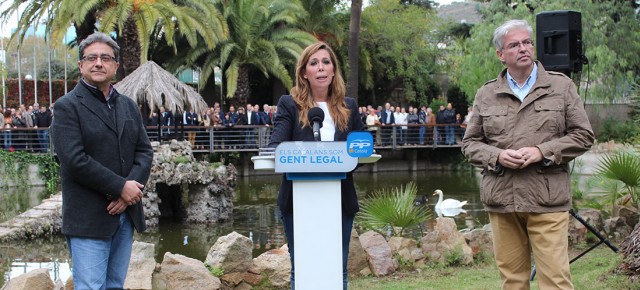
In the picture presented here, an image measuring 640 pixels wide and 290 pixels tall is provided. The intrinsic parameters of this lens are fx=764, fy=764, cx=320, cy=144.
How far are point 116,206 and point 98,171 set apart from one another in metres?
0.21

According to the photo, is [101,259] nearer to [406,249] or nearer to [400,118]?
[406,249]

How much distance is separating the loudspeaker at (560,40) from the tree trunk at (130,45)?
664 inches

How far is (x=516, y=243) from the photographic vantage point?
4.04 meters

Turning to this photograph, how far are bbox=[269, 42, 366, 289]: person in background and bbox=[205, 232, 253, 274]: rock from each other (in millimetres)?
2993

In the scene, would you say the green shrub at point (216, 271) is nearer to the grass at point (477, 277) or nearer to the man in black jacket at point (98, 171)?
the grass at point (477, 277)

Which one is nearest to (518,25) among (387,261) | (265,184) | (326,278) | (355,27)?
(326,278)

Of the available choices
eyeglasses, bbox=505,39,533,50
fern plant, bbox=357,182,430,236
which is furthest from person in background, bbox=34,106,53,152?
eyeglasses, bbox=505,39,533,50

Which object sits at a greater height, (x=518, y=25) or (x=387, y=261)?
(x=518, y=25)

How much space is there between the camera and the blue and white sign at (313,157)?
3.34 metres

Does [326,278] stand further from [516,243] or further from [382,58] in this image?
[382,58]

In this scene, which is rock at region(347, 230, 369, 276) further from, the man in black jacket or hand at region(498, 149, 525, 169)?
the man in black jacket

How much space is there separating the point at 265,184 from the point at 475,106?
18.8m

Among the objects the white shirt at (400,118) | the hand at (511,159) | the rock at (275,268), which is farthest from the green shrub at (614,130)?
the hand at (511,159)

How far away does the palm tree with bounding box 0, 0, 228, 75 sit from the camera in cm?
2094
